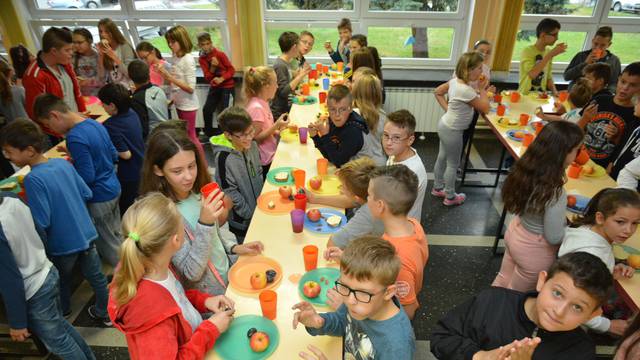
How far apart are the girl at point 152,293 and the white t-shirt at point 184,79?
393 cm

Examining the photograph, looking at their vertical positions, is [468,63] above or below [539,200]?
above

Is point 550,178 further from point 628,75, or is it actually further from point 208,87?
point 208,87

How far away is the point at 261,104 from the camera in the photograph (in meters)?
3.71

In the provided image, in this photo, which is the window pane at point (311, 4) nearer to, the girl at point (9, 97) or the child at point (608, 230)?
the girl at point (9, 97)

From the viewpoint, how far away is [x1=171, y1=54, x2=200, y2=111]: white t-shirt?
16.8ft

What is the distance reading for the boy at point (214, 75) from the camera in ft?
18.4

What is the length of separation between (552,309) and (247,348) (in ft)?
4.19

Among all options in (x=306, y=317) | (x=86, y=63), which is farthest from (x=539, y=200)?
(x=86, y=63)

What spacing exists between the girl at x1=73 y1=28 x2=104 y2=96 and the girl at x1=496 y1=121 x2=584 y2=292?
5344 millimetres

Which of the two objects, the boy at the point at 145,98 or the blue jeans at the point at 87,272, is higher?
the boy at the point at 145,98

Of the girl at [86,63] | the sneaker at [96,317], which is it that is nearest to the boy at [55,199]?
the sneaker at [96,317]

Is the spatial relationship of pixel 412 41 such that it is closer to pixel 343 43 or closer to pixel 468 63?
pixel 343 43

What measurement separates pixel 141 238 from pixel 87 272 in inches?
70.9

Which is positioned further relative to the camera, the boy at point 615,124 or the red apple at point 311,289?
the boy at point 615,124
